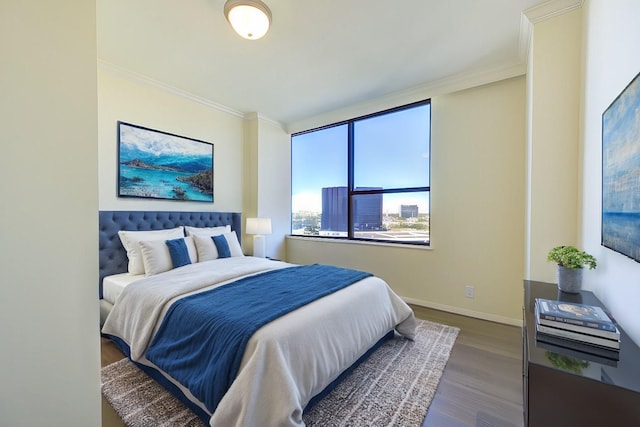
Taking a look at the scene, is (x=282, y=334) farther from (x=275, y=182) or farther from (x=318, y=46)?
(x=275, y=182)

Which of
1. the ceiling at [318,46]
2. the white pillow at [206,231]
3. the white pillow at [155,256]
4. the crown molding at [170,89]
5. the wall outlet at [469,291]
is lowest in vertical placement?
the wall outlet at [469,291]

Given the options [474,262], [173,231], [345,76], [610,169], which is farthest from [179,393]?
[345,76]

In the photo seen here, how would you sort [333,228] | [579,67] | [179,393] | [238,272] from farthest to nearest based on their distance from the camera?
[333,228] → [238,272] → [579,67] → [179,393]

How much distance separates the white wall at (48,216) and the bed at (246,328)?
576 mm

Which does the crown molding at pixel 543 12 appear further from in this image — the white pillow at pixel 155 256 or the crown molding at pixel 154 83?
the white pillow at pixel 155 256

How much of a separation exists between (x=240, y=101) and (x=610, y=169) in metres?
3.78

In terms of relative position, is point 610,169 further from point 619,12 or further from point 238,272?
point 238,272

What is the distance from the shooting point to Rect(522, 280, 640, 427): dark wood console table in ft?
2.67

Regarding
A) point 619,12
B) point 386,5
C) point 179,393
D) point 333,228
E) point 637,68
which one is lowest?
point 179,393

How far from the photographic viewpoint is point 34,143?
2.51 ft

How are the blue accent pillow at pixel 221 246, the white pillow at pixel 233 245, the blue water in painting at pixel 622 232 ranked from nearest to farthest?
1. the blue water in painting at pixel 622 232
2. the blue accent pillow at pixel 221 246
3. the white pillow at pixel 233 245

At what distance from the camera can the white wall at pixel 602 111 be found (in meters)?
1.11

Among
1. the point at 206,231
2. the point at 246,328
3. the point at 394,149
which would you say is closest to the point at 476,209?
the point at 394,149

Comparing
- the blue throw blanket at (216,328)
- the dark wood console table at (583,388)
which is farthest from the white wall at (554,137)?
the blue throw blanket at (216,328)
